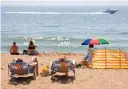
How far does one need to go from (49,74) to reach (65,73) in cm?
75

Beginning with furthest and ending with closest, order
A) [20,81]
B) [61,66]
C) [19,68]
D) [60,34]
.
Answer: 1. [60,34]
2. [61,66]
3. [20,81]
4. [19,68]

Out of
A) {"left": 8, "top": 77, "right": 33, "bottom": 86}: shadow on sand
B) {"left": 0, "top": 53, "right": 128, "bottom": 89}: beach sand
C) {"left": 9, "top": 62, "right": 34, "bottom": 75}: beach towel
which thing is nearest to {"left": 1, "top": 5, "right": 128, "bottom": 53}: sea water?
{"left": 0, "top": 53, "right": 128, "bottom": 89}: beach sand

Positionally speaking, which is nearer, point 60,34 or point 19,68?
point 19,68

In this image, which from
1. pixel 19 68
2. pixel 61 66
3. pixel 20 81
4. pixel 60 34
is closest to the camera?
pixel 19 68

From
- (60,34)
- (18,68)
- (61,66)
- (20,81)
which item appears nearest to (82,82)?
(61,66)

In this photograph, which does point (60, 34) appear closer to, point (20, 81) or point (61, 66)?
point (61, 66)

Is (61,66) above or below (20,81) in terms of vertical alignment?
above

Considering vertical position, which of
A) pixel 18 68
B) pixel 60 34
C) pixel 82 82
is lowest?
pixel 82 82

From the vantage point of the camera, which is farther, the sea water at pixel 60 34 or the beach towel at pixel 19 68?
the sea water at pixel 60 34

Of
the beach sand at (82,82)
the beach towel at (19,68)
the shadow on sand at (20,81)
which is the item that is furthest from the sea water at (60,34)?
the beach towel at (19,68)

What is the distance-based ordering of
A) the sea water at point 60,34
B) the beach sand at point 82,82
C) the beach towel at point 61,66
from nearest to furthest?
the beach sand at point 82,82 → the beach towel at point 61,66 → the sea water at point 60,34

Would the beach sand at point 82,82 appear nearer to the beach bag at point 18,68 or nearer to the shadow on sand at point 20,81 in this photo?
the shadow on sand at point 20,81

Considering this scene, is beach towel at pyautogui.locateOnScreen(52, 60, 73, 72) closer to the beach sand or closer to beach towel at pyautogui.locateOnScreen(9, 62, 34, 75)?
the beach sand

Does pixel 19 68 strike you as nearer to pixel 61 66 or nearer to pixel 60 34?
pixel 61 66
